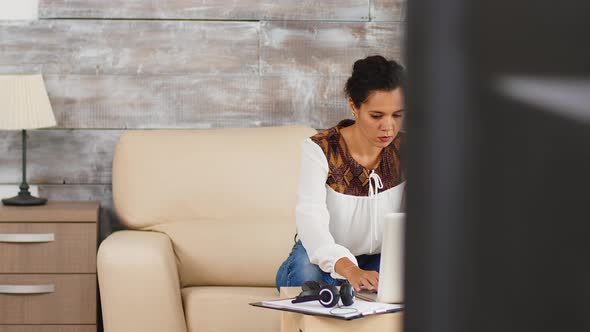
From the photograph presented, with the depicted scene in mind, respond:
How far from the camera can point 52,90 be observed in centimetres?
364

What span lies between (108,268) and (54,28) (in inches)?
52.5

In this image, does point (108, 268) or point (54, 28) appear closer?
point (108, 268)

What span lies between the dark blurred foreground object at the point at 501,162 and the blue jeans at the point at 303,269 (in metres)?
2.34

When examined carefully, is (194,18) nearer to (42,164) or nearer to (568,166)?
(42,164)

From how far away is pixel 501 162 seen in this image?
0.08 metres

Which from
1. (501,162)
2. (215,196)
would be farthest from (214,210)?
(501,162)

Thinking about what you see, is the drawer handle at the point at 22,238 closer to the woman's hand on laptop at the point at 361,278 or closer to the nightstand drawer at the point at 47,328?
the nightstand drawer at the point at 47,328

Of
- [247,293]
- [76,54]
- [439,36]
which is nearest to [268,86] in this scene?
[76,54]

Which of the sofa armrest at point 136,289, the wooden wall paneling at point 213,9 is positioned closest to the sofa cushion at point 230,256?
the sofa armrest at point 136,289

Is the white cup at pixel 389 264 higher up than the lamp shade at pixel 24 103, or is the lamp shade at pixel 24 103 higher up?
the lamp shade at pixel 24 103

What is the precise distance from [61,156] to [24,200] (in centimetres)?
39

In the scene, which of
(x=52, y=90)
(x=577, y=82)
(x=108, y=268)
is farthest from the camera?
(x=52, y=90)

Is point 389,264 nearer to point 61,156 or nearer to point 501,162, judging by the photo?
point 501,162

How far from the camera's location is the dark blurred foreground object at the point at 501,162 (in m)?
0.08
